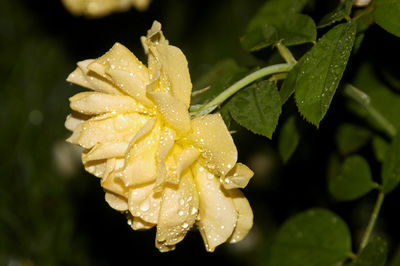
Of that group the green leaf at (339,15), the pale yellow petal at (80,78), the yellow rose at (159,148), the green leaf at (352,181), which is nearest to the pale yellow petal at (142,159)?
the yellow rose at (159,148)

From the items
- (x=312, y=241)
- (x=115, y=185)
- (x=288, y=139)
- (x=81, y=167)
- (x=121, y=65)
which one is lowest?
(x=81, y=167)

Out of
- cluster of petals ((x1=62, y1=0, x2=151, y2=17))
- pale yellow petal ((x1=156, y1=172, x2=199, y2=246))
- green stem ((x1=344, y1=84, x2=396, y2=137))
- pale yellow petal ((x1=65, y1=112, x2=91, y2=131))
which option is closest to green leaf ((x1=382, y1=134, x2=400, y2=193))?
green stem ((x1=344, y1=84, x2=396, y2=137))

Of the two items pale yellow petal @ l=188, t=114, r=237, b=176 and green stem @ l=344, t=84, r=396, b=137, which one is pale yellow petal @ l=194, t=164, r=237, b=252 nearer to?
pale yellow petal @ l=188, t=114, r=237, b=176

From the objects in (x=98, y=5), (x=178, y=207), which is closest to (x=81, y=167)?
(x=98, y=5)

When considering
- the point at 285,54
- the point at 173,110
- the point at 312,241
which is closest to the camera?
the point at 173,110

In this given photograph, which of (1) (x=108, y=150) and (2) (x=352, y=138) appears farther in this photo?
(2) (x=352, y=138)

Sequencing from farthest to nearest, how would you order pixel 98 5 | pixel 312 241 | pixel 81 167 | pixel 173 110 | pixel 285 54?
1. pixel 81 167
2. pixel 98 5
3. pixel 312 241
4. pixel 285 54
5. pixel 173 110

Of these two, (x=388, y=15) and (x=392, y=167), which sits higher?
(x=388, y=15)

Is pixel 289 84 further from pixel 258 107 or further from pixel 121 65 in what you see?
pixel 121 65
